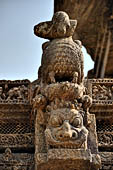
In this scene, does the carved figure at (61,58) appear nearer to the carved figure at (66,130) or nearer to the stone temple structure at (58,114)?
the stone temple structure at (58,114)

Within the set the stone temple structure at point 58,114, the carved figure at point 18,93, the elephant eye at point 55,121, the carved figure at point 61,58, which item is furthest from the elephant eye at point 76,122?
the carved figure at point 18,93

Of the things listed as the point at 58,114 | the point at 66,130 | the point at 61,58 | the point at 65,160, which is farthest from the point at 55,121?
the point at 61,58

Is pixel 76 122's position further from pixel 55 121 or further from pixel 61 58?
pixel 61 58

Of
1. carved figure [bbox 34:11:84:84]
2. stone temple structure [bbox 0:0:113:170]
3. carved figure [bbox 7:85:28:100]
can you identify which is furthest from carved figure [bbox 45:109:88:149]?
carved figure [bbox 7:85:28:100]

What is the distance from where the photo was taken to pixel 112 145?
4.88 m

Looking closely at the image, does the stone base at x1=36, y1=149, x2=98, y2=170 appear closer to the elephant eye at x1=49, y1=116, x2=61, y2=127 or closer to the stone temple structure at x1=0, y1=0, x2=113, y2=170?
the stone temple structure at x1=0, y1=0, x2=113, y2=170

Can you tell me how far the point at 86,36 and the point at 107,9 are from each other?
1.00 metres

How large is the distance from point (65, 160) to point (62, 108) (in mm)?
621

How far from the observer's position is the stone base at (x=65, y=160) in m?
4.23

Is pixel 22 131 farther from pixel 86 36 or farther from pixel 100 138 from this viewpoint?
pixel 86 36

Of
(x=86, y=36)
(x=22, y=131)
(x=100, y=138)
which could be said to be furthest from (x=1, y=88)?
(x=86, y=36)

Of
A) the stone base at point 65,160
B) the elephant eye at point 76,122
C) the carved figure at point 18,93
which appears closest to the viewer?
the stone base at point 65,160

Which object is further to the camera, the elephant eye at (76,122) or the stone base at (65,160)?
the elephant eye at (76,122)

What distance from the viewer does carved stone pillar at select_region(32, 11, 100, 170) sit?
14.0 ft
